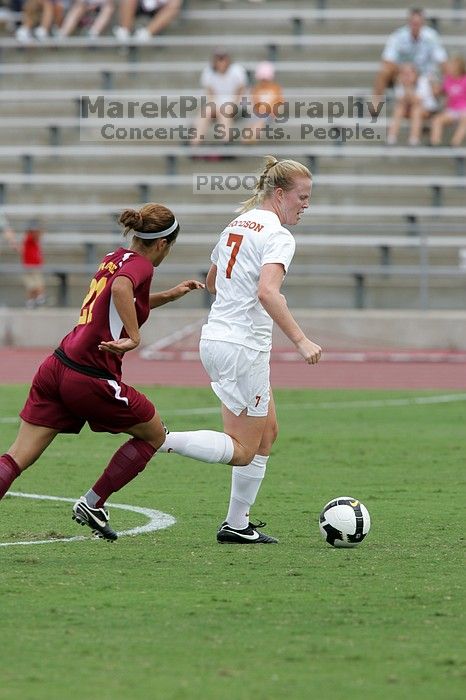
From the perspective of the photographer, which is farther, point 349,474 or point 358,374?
point 358,374

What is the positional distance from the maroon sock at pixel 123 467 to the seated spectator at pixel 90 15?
21387mm

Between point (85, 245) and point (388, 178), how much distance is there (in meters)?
5.45

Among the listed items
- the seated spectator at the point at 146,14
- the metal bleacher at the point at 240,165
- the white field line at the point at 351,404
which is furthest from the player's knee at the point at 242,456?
the seated spectator at the point at 146,14

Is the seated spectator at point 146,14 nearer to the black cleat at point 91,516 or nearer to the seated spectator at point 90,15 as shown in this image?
the seated spectator at point 90,15

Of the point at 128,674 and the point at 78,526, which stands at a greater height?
the point at 128,674

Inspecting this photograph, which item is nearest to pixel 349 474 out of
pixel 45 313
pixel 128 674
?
pixel 128 674

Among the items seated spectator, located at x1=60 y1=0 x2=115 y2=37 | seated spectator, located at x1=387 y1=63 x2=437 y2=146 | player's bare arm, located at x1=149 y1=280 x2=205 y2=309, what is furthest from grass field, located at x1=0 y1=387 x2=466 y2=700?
seated spectator, located at x1=60 y1=0 x2=115 y2=37

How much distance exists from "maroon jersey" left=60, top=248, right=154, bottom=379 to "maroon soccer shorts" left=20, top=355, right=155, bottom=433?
9 centimetres

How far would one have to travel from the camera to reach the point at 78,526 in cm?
807

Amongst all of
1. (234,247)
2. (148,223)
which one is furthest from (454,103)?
(148,223)

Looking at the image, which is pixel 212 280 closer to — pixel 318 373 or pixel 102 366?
pixel 102 366

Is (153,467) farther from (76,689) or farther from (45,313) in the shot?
(45,313)

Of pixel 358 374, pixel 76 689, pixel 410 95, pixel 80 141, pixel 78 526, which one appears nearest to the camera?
pixel 76 689

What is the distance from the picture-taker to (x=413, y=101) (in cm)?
2380
